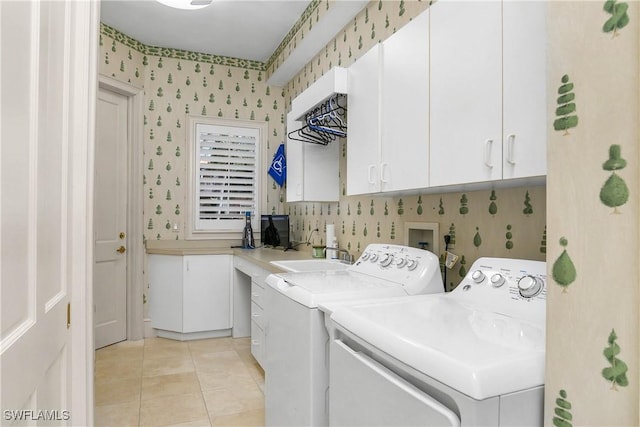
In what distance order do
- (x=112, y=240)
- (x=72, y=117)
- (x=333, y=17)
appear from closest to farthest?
(x=72, y=117) < (x=333, y=17) < (x=112, y=240)

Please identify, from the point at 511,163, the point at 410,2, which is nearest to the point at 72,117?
the point at 511,163

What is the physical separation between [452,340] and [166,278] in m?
3.24

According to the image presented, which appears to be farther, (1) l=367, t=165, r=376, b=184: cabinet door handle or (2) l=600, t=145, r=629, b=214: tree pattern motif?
(1) l=367, t=165, r=376, b=184: cabinet door handle

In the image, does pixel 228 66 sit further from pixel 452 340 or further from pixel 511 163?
pixel 452 340

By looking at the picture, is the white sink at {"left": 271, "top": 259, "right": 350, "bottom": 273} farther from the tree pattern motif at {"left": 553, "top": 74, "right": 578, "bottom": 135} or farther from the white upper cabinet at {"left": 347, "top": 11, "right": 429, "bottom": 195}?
the tree pattern motif at {"left": 553, "top": 74, "right": 578, "bottom": 135}

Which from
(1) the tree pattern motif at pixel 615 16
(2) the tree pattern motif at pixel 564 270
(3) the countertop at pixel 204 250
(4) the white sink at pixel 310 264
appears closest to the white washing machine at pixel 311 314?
(4) the white sink at pixel 310 264

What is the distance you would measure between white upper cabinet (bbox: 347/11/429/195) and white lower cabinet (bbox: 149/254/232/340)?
2.07 metres

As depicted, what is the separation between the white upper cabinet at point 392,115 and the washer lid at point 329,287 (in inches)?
17.5

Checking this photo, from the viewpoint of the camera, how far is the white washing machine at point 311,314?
60.0 inches

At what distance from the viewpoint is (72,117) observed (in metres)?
1.13

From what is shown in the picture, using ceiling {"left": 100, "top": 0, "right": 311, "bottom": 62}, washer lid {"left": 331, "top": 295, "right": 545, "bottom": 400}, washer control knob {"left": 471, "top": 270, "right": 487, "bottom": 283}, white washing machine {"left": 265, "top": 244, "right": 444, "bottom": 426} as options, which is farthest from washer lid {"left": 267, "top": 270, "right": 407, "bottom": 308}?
ceiling {"left": 100, "top": 0, "right": 311, "bottom": 62}

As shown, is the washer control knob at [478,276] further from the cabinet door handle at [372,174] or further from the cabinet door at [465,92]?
the cabinet door handle at [372,174]

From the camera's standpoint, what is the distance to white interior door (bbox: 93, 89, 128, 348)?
3.51m

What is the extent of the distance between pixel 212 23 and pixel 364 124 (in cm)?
217
